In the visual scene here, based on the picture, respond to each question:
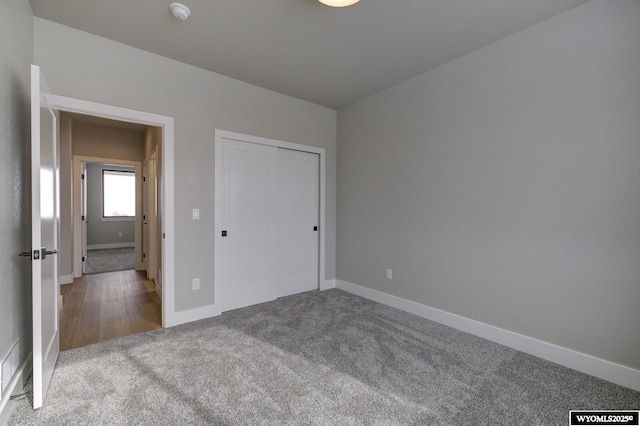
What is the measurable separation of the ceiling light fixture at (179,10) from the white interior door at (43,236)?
3.31 feet

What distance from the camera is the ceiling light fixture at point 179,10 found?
2180 millimetres

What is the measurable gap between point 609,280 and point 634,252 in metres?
0.25

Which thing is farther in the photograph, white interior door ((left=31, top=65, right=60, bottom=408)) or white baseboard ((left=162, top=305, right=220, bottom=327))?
white baseboard ((left=162, top=305, right=220, bottom=327))

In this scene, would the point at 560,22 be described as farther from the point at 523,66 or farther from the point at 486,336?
the point at 486,336

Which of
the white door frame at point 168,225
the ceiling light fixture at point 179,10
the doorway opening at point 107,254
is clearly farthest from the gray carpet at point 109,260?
the ceiling light fixture at point 179,10

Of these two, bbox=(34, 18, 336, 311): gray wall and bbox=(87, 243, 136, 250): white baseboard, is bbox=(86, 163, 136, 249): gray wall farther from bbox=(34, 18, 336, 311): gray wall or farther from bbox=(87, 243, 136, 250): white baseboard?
bbox=(34, 18, 336, 311): gray wall

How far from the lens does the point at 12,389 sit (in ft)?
5.78

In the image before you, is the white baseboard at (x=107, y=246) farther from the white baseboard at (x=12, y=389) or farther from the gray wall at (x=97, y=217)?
the white baseboard at (x=12, y=389)

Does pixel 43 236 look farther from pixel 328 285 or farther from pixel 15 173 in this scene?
pixel 328 285

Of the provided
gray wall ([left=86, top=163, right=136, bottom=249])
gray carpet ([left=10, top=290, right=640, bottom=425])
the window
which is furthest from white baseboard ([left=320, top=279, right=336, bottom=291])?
the window

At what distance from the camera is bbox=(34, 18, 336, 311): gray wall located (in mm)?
2502

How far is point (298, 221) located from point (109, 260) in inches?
207

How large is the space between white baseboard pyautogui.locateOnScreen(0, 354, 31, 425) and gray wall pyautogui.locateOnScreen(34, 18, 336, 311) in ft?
3.81

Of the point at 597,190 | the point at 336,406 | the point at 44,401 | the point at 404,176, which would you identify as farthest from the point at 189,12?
the point at 597,190
